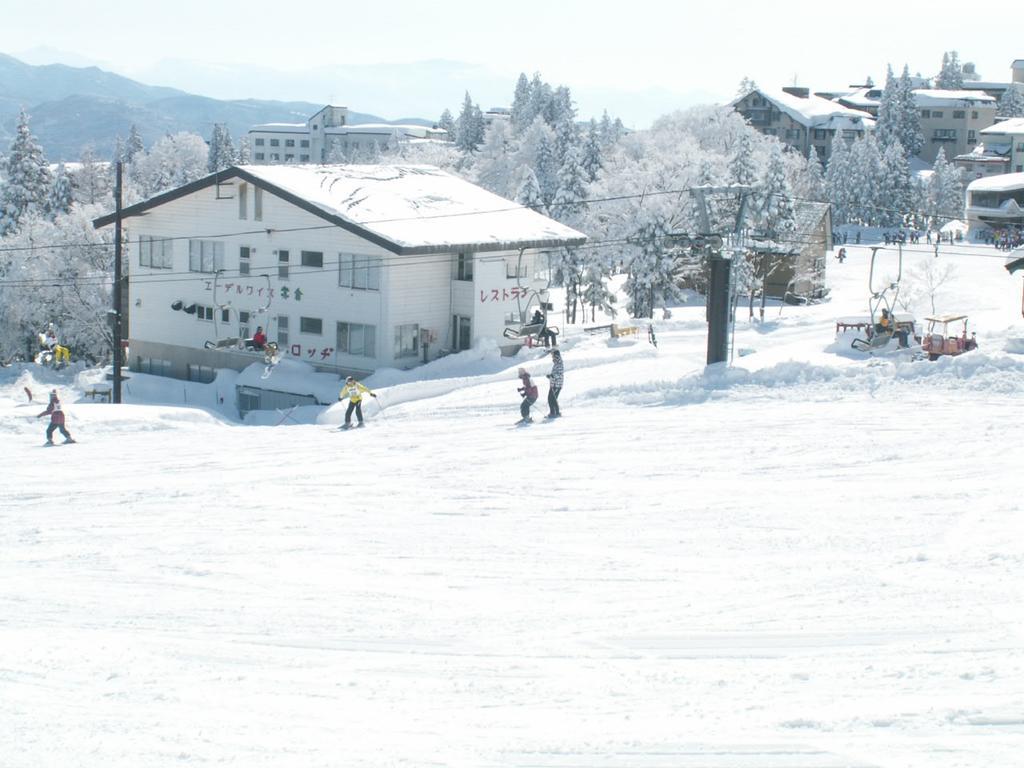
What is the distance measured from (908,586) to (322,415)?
16662 millimetres

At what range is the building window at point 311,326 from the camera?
34906 millimetres

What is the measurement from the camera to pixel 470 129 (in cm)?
13625

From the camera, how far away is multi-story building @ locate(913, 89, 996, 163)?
5012 inches

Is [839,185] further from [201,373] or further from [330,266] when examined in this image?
[201,373]

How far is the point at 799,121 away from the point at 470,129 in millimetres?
37861

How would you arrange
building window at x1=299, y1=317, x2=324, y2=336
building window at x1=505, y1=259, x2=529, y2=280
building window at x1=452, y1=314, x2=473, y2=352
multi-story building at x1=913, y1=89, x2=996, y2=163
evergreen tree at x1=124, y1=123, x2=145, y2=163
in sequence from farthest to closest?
evergreen tree at x1=124, y1=123, x2=145, y2=163 → multi-story building at x1=913, y1=89, x2=996, y2=163 → building window at x1=505, y1=259, x2=529, y2=280 → building window at x1=452, y1=314, x2=473, y2=352 → building window at x1=299, y1=317, x2=324, y2=336

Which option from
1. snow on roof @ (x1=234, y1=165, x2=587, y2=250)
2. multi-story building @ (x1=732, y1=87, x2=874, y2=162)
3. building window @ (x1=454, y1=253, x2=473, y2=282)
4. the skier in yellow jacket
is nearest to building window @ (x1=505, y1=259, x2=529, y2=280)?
snow on roof @ (x1=234, y1=165, x2=587, y2=250)

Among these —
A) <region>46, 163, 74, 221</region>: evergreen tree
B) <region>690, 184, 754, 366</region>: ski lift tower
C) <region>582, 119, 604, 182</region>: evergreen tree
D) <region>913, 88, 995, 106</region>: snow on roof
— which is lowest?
<region>690, 184, 754, 366</region>: ski lift tower

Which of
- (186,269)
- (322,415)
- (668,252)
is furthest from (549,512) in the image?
(668,252)

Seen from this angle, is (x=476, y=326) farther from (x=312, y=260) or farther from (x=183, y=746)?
(x=183, y=746)

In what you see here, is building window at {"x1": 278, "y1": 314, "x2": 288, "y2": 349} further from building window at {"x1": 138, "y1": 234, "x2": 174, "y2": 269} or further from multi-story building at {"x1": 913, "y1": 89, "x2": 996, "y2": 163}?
multi-story building at {"x1": 913, "y1": 89, "x2": 996, "y2": 163}

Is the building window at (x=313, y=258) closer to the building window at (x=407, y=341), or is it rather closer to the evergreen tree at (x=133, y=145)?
the building window at (x=407, y=341)

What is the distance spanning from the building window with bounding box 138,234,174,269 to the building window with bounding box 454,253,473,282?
9.80 metres

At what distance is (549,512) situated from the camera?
15719 millimetres
